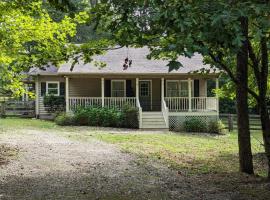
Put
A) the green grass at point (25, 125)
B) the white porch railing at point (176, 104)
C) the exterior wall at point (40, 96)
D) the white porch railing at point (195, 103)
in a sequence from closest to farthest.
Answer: the green grass at point (25, 125) → the white porch railing at point (195, 103) → the white porch railing at point (176, 104) → the exterior wall at point (40, 96)

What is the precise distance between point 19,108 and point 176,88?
12.1 meters

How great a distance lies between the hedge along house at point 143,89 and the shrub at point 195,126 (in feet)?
2.47

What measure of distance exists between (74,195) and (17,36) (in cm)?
528

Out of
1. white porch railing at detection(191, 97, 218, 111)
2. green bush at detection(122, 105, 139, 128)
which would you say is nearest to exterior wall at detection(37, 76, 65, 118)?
green bush at detection(122, 105, 139, 128)

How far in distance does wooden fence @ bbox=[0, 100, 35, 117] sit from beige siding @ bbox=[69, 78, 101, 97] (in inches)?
168

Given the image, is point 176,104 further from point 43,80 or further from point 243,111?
point 243,111

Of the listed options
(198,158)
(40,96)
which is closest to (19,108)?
(40,96)

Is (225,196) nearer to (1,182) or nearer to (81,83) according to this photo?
(1,182)

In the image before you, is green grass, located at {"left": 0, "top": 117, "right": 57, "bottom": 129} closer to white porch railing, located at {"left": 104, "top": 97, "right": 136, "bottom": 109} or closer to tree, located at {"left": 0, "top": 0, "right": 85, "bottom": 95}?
white porch railing, located at {"left": 104, "top": 97, "right": 136, "bottom": 109}

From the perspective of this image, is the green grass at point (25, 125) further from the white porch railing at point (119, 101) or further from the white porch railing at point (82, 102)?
the white porch railing at point (119, 101)

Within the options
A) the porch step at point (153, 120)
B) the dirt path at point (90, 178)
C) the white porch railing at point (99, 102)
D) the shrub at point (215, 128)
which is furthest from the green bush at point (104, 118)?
the dirt path at point (90, 178)

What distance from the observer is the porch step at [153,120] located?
25.0 metres

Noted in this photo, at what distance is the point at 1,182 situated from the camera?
877 cm

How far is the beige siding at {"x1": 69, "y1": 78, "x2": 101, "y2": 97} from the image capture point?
28844 mm
